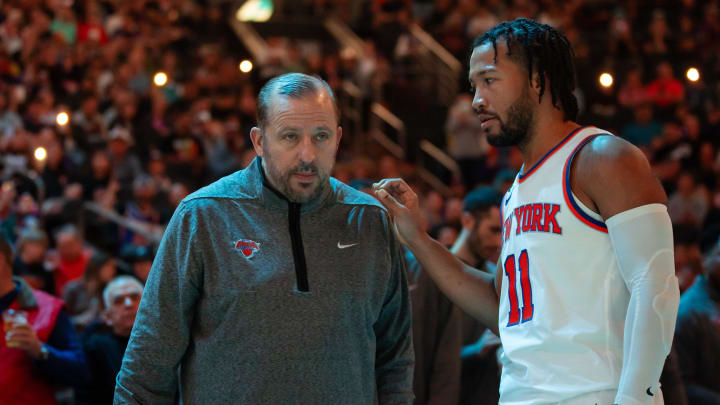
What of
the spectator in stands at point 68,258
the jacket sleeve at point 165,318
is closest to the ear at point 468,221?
the jacket sleeve at point 165,318

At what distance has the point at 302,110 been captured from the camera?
3.19 meters

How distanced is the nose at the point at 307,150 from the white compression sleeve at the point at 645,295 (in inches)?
38.4

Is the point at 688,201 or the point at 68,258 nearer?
the point at 68,258

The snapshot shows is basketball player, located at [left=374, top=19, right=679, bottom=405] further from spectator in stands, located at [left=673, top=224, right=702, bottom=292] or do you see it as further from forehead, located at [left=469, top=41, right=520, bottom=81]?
spectator in stands, located at [left=673, top=224, right=702, bottom=292]

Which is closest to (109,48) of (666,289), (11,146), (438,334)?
(11,146)

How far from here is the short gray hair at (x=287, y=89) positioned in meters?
3.22

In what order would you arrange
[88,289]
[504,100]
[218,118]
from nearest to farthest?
[504,100]
[88,289]
[218,118]

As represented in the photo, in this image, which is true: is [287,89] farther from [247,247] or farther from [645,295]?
[645,295]

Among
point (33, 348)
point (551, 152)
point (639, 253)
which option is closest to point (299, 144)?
point (551, 152)

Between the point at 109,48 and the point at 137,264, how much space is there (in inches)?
277

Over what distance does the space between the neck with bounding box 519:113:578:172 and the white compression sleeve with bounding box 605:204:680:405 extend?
1.51 feet

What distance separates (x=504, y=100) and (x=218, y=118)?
10.3m

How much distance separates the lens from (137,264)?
7574 millimetres

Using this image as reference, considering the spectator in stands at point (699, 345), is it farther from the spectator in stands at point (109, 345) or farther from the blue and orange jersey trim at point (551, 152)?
the spectator in stands at point (109, 345)
